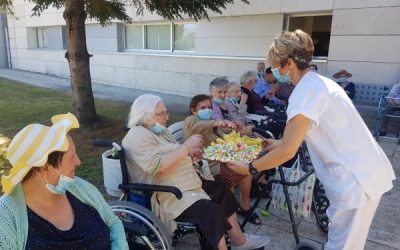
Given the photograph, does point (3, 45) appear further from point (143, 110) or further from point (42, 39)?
point (143, 110)

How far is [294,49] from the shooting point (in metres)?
1.84

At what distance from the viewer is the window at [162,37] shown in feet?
35.5

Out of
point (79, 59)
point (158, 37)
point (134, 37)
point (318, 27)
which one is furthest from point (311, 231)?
point (134, 37)

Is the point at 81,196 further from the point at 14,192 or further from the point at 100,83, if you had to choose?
the point at 100,83

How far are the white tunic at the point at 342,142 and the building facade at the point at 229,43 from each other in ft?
20.2

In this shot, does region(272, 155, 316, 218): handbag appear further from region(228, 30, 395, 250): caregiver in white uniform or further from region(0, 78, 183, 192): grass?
region(0, 78, 183, 192): grass

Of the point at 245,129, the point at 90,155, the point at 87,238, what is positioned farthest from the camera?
the point at 90,155

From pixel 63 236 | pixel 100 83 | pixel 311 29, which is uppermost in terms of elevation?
pixel 311 29

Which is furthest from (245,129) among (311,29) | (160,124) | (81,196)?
(311,29)

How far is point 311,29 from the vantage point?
9469 millimetres

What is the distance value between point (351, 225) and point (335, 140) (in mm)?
520

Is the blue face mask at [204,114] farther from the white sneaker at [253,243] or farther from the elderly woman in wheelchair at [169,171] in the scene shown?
the white sneaker at [253,243]

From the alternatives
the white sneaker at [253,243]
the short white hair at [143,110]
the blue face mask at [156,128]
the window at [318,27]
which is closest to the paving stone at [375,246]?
the white sneaker at [253,243]

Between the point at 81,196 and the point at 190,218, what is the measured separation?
0.82 meters
